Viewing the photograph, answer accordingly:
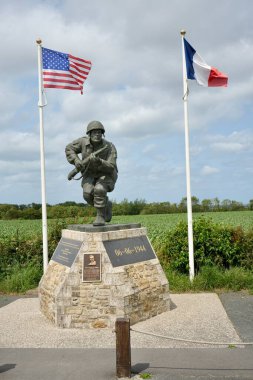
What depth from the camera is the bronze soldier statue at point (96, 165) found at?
778 centimetres

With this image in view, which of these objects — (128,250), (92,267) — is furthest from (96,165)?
(92,267)

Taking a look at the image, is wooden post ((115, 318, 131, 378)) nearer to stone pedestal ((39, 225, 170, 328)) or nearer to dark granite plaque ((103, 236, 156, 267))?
stone pedestal ((39, 225, 170, 328))

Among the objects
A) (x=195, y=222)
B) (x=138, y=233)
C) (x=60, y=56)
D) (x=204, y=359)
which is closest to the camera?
(x=204, y=359)

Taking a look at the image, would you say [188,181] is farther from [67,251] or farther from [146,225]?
[146,225]

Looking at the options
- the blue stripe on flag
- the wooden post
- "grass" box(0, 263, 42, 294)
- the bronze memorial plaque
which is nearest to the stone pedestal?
the bronze memorial plaque

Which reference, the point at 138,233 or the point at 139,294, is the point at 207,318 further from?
the point at 138,233

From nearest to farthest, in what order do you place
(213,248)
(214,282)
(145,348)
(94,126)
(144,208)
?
1. (145,348)
2. (94,126)
3. (214,282)
4. (213,248)
5. (144,208)

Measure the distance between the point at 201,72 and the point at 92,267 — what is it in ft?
20.6

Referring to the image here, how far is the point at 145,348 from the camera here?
230 inches

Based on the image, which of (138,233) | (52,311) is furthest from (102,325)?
(138,233)

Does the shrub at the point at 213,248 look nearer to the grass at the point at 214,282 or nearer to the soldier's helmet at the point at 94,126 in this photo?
the grass at the point at 214,282

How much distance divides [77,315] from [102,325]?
47 cm

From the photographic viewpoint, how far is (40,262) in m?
11.7

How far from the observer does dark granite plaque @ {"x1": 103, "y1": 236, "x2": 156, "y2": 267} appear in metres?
7.37
